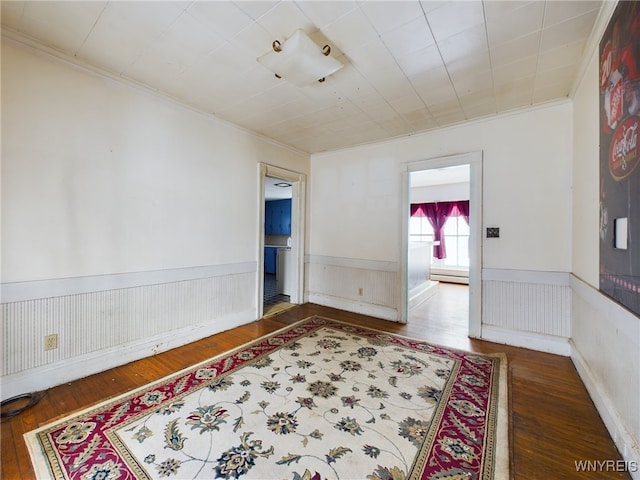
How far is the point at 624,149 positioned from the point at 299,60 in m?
2.02

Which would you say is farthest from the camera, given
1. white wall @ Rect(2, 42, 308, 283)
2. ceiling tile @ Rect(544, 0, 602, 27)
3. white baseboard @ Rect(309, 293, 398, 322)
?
white baseboard @ Rect(309, 293, 398, 322)

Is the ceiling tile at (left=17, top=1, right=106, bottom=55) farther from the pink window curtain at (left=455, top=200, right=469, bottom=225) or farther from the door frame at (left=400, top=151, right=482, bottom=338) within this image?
the pink window curtain at (left=455, top=200, right=469, bottom=225)

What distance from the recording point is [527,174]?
9.32 ft

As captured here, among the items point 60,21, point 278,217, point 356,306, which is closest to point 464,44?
point 60,21

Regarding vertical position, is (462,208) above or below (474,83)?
below

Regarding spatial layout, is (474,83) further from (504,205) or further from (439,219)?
(439,219)

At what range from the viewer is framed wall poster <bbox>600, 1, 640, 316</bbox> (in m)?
1.31

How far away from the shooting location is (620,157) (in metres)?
1.48

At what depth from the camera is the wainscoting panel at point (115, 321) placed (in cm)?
193

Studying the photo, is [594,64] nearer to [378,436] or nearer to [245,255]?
[378,436]

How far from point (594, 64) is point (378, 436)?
2.93m

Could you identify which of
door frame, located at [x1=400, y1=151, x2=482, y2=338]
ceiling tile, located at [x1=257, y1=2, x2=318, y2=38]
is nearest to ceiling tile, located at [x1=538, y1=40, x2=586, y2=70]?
door frame, located at [x1=400, y1=151, x2=482, y2=338]

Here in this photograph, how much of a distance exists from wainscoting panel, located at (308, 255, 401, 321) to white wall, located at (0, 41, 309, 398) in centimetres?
157

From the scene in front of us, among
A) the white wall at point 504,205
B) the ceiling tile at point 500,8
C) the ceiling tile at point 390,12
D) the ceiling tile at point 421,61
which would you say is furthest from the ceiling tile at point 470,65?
the white wall at point 504,205
